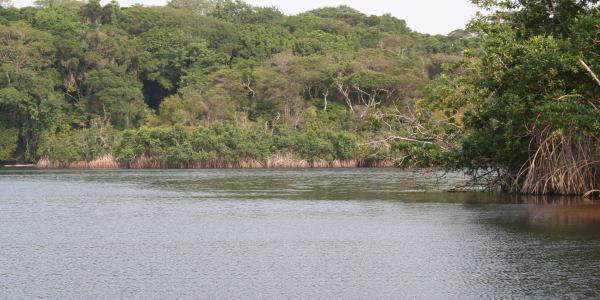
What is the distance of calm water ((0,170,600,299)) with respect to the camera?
14.2 meters

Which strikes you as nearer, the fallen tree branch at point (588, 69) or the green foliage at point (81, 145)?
the fallen tree branch at point (588, 69)

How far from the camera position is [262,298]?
13.5 m

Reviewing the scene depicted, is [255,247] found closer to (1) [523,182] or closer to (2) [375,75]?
(1) [523,182]

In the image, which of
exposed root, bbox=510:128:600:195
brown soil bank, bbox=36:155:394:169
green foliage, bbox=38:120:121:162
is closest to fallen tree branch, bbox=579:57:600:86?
exposed root, bbox=510:128:600:195

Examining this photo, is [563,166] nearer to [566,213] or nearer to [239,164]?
[566,213]

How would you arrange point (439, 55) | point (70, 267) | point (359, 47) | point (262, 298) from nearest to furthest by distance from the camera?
point (262, 298), point (70, 267), point (439, 55), point (359, 47)

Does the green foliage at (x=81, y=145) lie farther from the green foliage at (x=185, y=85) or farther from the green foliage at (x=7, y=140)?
the green foliage at (x=7, y=140)

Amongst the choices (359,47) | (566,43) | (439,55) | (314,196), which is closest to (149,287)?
(566,43)

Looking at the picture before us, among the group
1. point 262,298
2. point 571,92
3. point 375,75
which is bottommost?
point 262,298

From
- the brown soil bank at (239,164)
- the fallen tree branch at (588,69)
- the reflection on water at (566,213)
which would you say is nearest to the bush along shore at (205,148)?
the brown soil bank at (239,164)

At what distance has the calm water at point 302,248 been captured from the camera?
14234 millimetres

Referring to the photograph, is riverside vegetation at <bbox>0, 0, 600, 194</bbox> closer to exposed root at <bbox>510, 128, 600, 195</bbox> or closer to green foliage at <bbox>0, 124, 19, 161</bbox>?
green foliage at <bbox>0, 124, 19, 161</bbox>

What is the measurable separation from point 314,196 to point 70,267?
58.4 ft

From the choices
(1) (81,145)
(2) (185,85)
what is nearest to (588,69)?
(1) (81,145)
